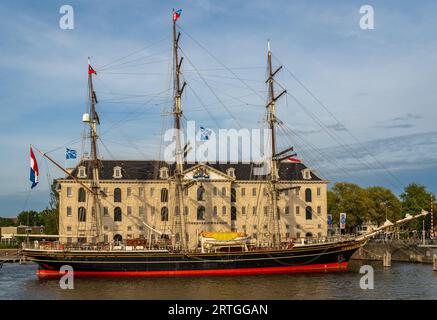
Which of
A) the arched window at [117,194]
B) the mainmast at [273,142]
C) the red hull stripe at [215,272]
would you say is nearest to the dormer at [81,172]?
the arched window at [117,194]

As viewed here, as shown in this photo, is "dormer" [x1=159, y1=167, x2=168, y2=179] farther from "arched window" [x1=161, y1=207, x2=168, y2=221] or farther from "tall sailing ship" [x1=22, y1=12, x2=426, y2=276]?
"arched window" [x1=161, y1=207, x2=168, y2=221]

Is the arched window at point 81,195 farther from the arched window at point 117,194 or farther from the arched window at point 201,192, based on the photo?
the arched window at point 201,192

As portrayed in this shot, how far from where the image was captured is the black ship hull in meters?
60.8

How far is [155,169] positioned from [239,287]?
39.4m

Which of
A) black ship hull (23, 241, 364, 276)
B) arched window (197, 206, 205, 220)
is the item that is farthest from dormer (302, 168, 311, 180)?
black ship hull (23, 241, 364, 276)

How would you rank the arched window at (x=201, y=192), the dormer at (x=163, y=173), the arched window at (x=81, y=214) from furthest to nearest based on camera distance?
the dormer at (x=163, y=173), the arched window at (x=201, y=192), the arched window at (x=81, y=214)

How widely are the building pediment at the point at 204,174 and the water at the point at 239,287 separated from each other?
25.7 m

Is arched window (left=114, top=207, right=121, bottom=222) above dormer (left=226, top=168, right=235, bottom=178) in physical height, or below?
Result: below

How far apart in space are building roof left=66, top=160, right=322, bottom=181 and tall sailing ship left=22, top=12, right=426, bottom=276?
16 centimetres

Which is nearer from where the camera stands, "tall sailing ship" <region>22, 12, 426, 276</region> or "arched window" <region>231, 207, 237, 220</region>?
"tall sailing ship" <region>22, 12, 426, 276</region>

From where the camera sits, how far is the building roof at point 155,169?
8394cm
